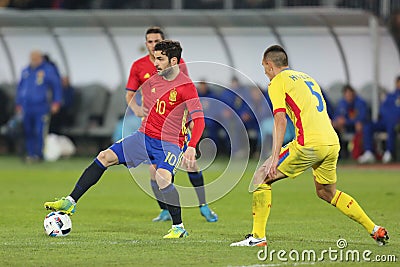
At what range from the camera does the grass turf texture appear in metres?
9.16

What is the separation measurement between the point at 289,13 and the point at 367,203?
11482mm

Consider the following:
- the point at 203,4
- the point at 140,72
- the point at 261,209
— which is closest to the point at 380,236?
the point at 261,209

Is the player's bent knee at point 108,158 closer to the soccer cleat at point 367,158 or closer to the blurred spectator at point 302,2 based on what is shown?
the soccer cleat at point 367,158

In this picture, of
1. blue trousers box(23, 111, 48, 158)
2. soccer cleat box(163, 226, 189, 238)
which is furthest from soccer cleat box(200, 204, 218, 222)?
blue trousers box(23, 111, 48, 158)

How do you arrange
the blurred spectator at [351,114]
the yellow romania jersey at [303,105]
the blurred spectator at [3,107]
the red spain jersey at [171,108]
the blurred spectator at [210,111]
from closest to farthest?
the yellow romania jersey at [303,105]
the red spain jersey at [171,108]
the blurred spectator at [210,111]
the blurred spectator at [351,114]
the blurred spectator at [3,107]

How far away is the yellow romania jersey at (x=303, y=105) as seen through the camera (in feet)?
31.6

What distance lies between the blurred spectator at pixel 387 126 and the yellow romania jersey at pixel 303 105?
1478cm

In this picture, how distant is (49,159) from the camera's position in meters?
25.4

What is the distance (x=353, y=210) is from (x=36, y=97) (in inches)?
576

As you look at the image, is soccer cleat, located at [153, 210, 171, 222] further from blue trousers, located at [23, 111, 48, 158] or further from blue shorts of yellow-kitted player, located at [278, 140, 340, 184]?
blue trousers, located at [23, 111, 48, 158]

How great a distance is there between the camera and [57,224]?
415 inches

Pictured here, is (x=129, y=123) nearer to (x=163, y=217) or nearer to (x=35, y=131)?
(x=35, y=131)

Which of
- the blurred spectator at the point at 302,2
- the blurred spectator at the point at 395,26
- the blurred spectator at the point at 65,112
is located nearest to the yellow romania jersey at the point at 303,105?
the blurred spectator at the point at 395,26

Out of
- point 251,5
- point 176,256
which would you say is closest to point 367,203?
point 176,256
